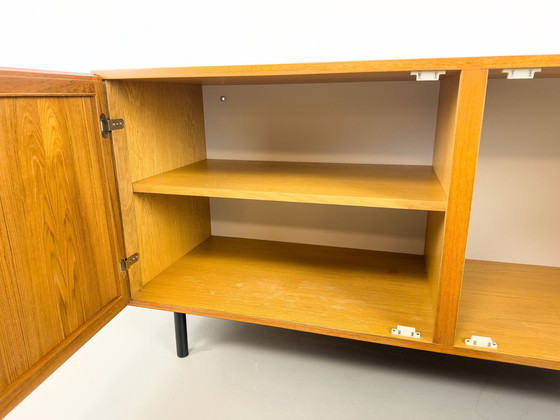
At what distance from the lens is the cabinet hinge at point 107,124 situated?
95cm

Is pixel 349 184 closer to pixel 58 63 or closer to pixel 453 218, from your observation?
pixel 453 218

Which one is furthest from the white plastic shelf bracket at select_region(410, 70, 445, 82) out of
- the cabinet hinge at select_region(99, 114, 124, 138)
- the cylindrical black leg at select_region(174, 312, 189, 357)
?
the cylindrical black leg at select_region(174, 312, 189, 357)

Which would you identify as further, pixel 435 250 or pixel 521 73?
pixel 435 250

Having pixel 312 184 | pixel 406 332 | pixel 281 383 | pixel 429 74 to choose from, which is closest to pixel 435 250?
pixel 406 332

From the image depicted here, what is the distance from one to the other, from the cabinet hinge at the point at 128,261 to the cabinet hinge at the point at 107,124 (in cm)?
35

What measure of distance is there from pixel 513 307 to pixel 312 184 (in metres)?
0.66

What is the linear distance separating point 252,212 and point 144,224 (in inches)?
19.2

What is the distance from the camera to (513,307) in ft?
3.53

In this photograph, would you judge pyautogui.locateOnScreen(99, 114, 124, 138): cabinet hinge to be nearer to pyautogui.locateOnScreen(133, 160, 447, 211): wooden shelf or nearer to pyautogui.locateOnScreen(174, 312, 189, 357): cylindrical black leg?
pyautogui.locateOnScreen(133, 160, 447, 211): wooden shelf

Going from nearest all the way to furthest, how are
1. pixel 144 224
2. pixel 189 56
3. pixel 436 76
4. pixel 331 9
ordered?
1. pixel 436 76
2. pixel 144 224
3. pixel 331 9
4. pixel 189 56

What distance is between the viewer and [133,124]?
1084mm

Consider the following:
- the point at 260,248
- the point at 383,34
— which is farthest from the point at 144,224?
the point at 383,34

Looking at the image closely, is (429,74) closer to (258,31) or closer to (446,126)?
(446,126)

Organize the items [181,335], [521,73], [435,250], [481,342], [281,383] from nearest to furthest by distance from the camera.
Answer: [521,73] → [481,342] → [435,250] → [281,383] → [181,335]
